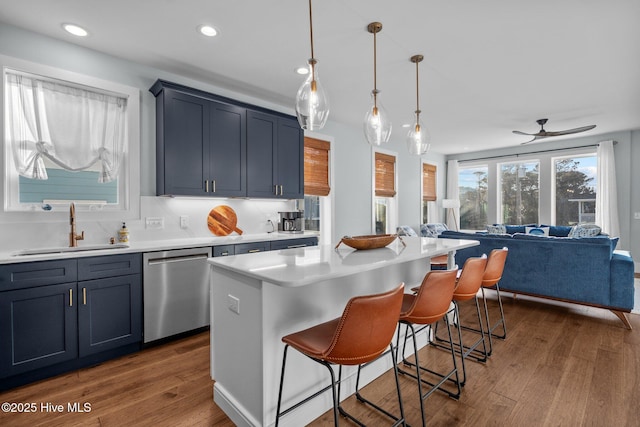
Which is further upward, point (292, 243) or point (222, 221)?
point (222, 221)

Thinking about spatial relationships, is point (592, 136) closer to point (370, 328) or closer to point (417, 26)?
point (417, 26)

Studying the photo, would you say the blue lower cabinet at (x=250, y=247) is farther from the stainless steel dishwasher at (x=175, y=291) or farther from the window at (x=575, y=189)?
the window at (x=575, y=189)

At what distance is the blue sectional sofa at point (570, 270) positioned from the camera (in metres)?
3.35

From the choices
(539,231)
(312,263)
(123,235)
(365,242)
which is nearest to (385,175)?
(539,231)

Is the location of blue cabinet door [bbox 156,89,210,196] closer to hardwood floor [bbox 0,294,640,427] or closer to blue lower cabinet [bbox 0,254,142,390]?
blue lower cabinet [bbox 0,254,142,390]

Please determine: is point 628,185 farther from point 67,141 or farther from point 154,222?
point 67,141

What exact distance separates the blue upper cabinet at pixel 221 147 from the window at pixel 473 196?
18.9ft

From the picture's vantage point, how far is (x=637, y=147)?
5.85 metres

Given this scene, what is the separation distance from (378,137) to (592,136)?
20.7 feet

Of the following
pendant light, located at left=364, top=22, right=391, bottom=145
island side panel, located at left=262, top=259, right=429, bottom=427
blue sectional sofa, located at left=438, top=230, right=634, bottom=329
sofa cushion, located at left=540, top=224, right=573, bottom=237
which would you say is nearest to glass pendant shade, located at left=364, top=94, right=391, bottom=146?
pendant light, located at left=364, top=22, right=391, bottom=145

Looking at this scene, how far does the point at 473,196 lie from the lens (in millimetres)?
8172

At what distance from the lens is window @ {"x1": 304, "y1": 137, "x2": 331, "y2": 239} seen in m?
4.79

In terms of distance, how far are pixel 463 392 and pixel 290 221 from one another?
8.95 ft

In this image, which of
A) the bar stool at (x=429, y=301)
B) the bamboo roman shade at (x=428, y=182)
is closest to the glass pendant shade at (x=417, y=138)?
the bar stool at (x=429, y=301)
